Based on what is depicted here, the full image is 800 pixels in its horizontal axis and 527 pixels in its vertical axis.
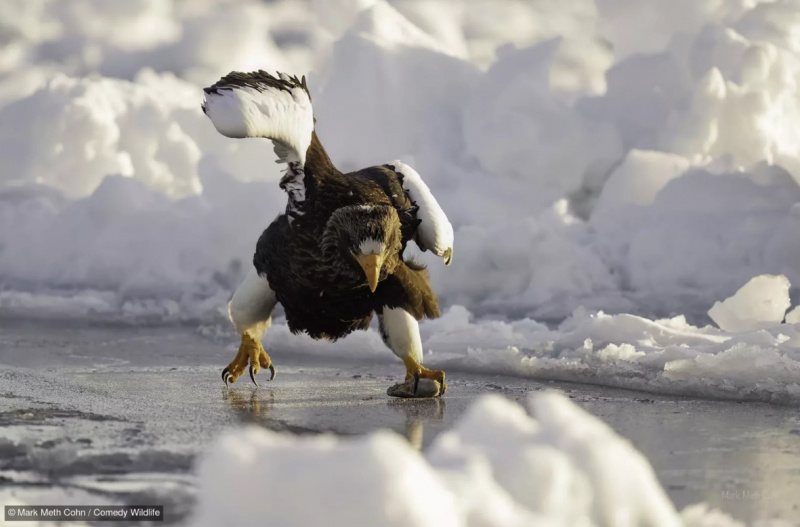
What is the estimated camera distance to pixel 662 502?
2760 millimetres

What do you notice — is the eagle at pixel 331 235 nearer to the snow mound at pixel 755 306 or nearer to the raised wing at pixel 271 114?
the raised wing at pixel 271 114

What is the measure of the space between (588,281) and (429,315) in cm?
616

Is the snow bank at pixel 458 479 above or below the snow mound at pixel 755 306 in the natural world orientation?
below

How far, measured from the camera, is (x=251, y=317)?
580cm

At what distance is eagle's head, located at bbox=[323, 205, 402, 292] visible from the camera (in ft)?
15.8

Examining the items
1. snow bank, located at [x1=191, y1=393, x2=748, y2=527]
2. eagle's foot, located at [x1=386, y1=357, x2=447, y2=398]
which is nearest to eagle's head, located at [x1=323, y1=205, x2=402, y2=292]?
eagle's foot, located at [x1=386, y1=357, x2=447, y2=398]

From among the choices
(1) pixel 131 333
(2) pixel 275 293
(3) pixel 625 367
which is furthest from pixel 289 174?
(1) pixel 131 333

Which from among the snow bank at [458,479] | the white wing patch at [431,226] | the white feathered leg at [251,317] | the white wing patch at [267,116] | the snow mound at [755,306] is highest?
the white wing patch at [267,116]

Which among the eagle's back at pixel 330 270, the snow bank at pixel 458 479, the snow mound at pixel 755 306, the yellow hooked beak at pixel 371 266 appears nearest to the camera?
the snow bank at pixel 458 479

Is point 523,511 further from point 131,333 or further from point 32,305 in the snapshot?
point 32,305

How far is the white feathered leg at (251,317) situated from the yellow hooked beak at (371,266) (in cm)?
100

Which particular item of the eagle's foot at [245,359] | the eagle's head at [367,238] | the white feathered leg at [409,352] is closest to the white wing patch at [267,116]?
the eagle's head at [367,238]

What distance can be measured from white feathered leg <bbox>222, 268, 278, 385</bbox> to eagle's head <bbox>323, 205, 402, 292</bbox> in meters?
0.83

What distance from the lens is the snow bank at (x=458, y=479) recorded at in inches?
84.4
